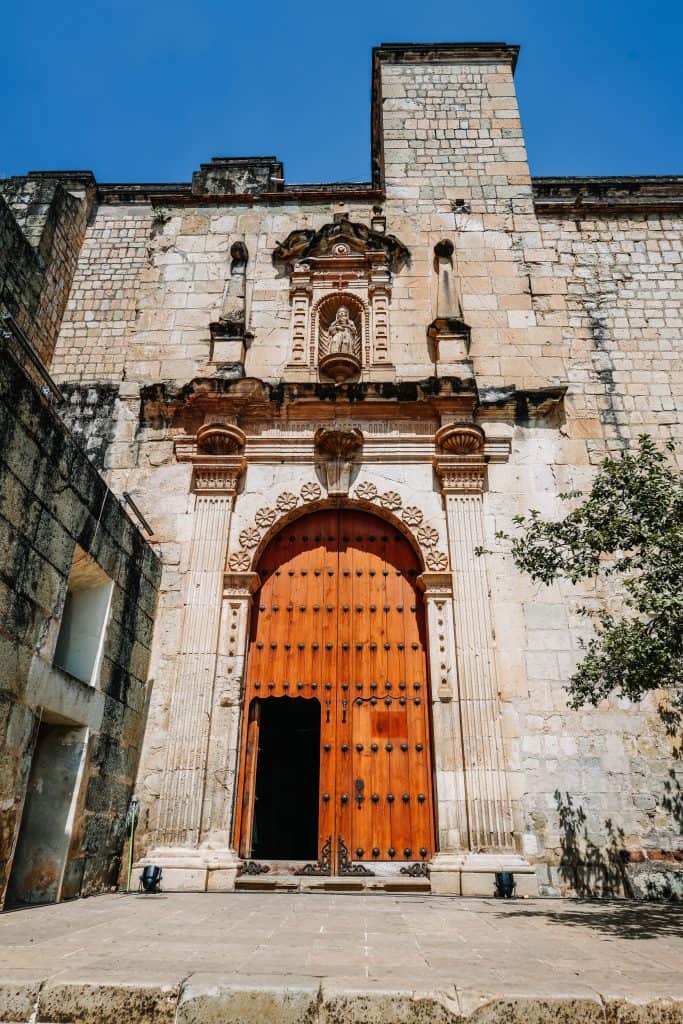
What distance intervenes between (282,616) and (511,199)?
660 centimetres

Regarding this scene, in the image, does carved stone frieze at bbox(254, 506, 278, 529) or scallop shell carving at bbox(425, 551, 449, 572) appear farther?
carved stone frieze at bbox(254, 506, 278, 529)

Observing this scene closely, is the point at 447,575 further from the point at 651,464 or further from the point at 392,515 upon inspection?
the point at 651,464

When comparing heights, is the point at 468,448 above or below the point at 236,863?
above

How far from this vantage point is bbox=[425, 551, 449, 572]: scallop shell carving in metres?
6.84

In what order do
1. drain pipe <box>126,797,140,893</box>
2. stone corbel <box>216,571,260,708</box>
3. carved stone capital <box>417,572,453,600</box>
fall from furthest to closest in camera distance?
carved stone capital <box>417,572,453,600</box> → stone corbel <box>216,571,260,708</box> → drain pipe <box>126,797,140,893</box>

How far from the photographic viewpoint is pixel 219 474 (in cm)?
739

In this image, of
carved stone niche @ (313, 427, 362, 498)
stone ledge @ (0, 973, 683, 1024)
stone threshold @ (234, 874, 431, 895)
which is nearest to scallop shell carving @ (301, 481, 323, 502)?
carved stone niche @ (313, 427, 362, 498)

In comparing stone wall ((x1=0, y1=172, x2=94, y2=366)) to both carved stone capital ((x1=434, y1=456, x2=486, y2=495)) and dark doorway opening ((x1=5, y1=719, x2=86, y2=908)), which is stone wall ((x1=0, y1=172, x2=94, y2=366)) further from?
carved stone capital ((x1=434, y1=456, x2=486, y2=495))

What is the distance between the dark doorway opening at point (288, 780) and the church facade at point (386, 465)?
51 mm

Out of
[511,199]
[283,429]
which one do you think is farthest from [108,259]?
[511,199]

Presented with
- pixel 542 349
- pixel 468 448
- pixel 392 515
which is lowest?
pixel 392 515

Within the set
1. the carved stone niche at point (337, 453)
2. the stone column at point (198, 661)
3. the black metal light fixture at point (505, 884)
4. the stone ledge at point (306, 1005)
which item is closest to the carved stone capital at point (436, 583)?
the carved stone niche at point (337, 453)

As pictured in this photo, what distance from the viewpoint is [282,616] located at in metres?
7.01

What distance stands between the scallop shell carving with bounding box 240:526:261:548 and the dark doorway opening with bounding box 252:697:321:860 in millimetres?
3387
